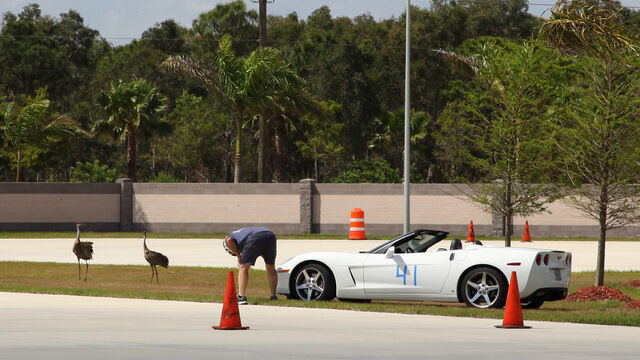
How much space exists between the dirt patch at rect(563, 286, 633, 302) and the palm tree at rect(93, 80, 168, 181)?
3538cm

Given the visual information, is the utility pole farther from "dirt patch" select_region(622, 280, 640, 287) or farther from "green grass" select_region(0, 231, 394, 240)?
"dirt patch" select_region(622, 280, 640, 287)

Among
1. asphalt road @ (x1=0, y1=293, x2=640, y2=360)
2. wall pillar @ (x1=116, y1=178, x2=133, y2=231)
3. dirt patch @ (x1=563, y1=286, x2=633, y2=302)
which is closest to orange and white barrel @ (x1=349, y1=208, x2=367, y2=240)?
wall pillar @ (x1=116, y1=178, x2=133, y2=231)

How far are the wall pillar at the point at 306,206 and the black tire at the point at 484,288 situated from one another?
95.7ft

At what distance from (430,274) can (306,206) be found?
29.1m

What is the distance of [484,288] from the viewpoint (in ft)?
49.1

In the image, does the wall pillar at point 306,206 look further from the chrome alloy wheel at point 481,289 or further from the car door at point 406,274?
the chrome alloy wheel at point 481,289

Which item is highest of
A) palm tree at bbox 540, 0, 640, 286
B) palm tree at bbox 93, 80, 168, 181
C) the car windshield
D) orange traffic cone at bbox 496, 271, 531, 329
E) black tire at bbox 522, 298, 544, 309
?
palm tree at bbox 93, 80, 168, 181

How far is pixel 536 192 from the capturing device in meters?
22.1

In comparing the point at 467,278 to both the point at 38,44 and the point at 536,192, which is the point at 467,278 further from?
the point at 38,44

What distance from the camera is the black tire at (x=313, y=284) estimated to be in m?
15.9

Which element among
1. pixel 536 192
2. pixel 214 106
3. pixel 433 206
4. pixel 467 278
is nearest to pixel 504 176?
pixel 536 192

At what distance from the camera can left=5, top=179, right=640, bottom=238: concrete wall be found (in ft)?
142

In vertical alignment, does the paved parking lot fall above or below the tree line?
below

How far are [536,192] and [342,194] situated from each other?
22.6 m
